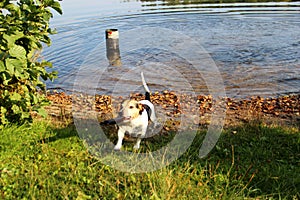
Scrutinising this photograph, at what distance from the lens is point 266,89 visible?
7.78 metres

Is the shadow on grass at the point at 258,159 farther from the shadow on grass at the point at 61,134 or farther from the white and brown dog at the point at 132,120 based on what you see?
the shadow on grass at the point at 61,134

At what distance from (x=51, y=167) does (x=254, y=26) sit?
14.0 metres

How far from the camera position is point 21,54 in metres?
4.07

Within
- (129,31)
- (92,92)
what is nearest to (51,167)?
(92,92)

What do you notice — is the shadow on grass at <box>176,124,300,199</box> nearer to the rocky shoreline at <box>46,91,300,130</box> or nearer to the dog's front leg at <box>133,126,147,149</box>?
the rocky shoreline at <box>46,91,300,130</box>

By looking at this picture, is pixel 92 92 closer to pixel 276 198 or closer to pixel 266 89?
pixel 266 89

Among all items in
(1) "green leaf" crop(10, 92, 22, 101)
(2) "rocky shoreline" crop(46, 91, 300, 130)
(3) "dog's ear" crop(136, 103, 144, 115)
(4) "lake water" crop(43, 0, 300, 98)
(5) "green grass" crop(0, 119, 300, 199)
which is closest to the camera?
(5) "green grass" crop(0, 119, 300, 199)

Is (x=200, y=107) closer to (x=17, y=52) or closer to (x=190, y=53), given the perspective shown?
(x=17, y=52)

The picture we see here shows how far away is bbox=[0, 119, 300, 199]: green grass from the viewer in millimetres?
3363

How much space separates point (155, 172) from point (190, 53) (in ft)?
28.0

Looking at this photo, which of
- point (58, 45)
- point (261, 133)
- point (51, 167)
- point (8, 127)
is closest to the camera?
point (51, 167)

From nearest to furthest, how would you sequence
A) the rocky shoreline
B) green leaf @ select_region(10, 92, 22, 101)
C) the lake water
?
1. green leaf @ select_region(10, 92, 22, 101)
2. the rocky shoreline
3. the lake water

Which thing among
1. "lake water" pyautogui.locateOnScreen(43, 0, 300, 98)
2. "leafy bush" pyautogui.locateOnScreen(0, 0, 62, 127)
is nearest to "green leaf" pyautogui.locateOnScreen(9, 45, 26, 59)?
"leafy bush" pyautogui.locateOnScreen(0, 0, 62, 127)

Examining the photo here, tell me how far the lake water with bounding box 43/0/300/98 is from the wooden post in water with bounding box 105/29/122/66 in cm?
26
